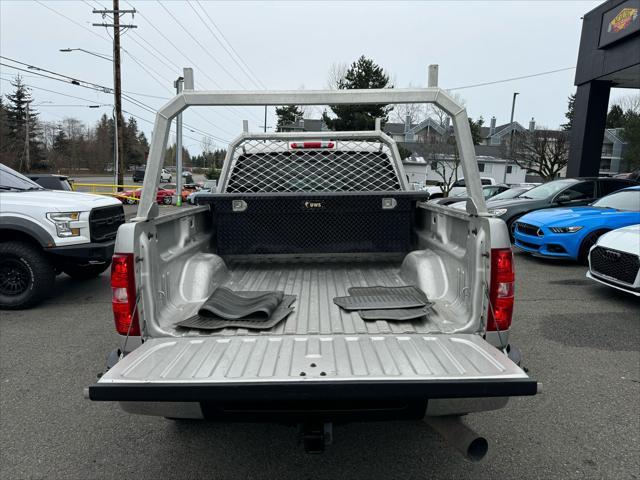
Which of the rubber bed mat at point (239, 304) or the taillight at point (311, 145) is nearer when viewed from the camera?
the rubber bed mat at point (239, 304)

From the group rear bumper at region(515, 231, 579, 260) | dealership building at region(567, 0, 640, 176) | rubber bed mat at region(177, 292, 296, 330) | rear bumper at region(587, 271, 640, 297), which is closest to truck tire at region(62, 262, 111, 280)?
rubber bed mat at region(177, 292, 296, 330)

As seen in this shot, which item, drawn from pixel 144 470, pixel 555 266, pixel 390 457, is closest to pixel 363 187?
pixel 390 457

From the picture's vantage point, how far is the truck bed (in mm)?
2744

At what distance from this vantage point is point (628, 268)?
574 centimetres

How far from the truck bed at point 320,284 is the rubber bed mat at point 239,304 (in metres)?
0.14

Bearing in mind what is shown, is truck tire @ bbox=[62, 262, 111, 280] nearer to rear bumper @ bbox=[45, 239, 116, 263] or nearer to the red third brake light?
rear bumper @ bbox=[45, 239, 116, 263]

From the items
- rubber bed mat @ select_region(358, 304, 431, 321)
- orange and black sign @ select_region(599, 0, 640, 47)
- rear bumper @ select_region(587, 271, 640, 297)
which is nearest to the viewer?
rubber bed mat @ select_region(358, 304, 431, 321)

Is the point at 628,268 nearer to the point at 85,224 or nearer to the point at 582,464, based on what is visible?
the point at 582,464

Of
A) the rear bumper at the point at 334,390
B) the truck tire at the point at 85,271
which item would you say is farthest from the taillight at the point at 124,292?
the truck tire at the point at 85,271

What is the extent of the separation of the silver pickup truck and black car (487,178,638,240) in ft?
24.9

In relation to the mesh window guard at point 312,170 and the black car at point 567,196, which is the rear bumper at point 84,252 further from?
the black car at point 567,196

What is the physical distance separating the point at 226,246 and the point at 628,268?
5117 mm

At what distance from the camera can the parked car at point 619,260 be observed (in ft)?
18.6

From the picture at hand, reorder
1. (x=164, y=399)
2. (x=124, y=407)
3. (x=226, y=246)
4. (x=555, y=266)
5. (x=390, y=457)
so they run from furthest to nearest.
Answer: (x=555, y=266)
(x=226, y=246)
(x=390, y=457)
(x=124, y=407)
(x=164, y=399)
